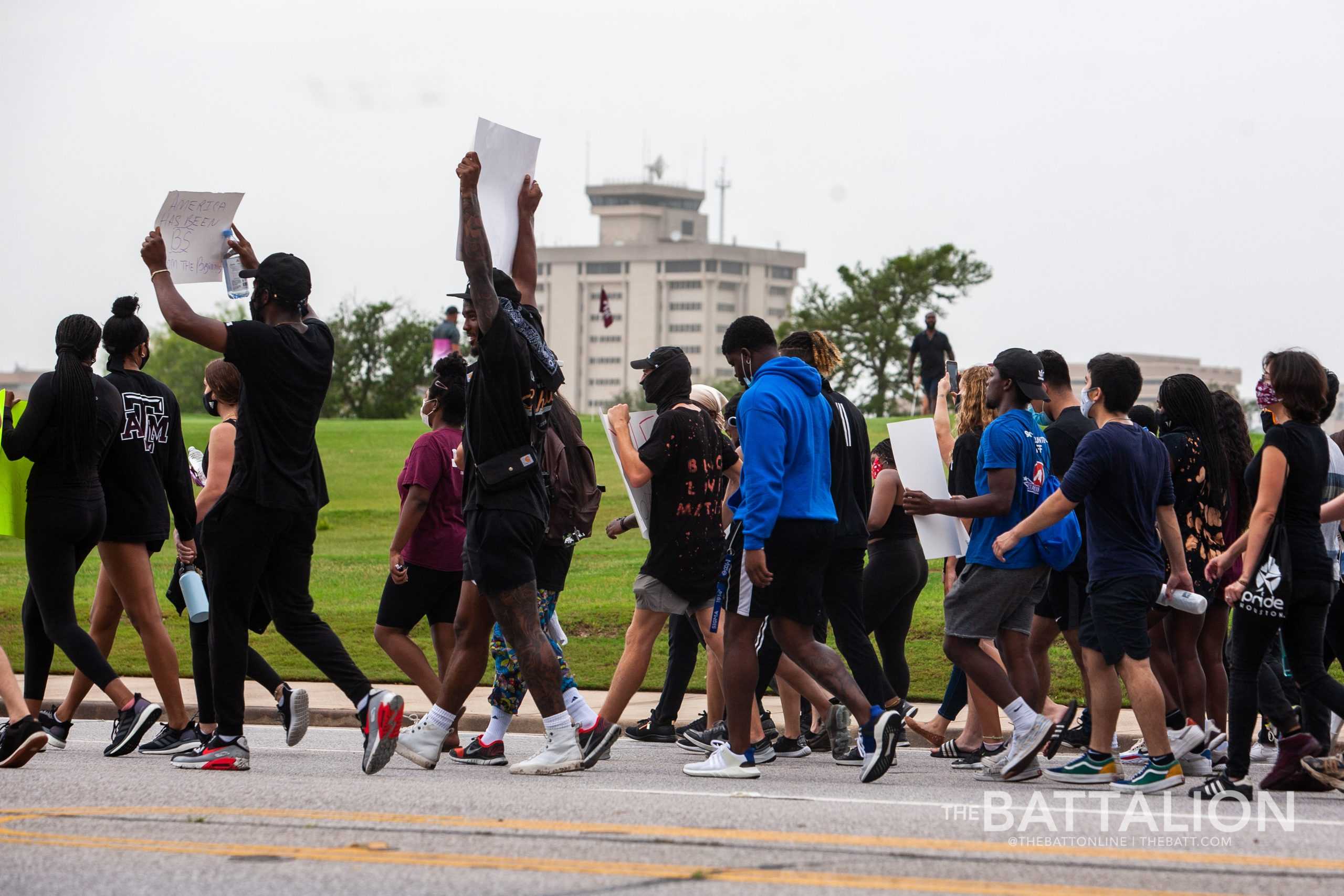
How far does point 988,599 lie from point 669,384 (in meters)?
1.92

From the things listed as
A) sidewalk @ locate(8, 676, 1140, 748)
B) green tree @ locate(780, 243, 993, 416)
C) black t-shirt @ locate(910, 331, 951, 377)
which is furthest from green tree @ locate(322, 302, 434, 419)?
sidewalk @ locate(8, 676, 1140, 748)

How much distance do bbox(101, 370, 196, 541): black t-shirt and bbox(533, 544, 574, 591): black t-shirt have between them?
1820mm

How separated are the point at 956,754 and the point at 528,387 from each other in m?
3.16

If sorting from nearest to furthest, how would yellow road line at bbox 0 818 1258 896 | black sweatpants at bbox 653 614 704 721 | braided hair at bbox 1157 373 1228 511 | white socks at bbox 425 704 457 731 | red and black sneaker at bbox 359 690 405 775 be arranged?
yellow road line at bbox 0 818 1258 896 → red and black sneaker at bbox 359 690 405 775 → white socks at bbox 425 704 457 731 → braided hair at bbox 1157 373 1228 511 → black sweatpants at bbox 653 614 704 721

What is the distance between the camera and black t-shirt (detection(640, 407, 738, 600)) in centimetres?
862

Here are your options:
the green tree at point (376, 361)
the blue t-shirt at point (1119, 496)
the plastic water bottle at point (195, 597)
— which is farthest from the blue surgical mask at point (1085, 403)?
the green tree at point (376, 361)

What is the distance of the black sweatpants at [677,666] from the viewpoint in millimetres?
9734

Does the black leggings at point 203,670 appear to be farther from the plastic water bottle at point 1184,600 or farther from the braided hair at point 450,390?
the plastic water bottle at point 1184,600

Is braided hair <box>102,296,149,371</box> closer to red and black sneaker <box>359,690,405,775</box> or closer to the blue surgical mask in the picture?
red and black sneaker <box>359,690,405,775</box>

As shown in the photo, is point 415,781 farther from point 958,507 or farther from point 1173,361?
point 1173,361

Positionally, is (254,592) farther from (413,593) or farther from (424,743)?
(413,593)

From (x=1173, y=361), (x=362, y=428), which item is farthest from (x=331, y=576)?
(x=1173, y=361)

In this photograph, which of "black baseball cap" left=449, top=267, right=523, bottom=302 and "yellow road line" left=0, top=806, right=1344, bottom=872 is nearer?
"yellow road line" left=0, top=806, right=1344, bottom=872

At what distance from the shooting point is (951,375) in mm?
10047
